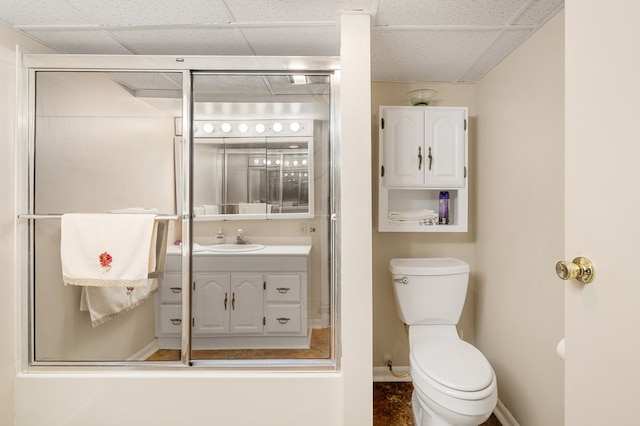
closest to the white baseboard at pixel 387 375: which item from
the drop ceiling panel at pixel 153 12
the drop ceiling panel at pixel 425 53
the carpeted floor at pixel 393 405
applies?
the carpeted floor at pixel 393 405

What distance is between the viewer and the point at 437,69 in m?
2.11

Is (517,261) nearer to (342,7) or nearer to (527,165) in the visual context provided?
(527,165)

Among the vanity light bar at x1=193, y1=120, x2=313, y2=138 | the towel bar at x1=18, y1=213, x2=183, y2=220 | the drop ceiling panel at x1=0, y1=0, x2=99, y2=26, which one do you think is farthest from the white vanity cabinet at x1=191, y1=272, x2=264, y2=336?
the drop ceiling panel at x1=0, y1=0, x2=99, y2=26

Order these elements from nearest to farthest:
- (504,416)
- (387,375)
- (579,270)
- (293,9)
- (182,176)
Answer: (579,270) < (293,9) < (182,176) < (504,416) < (387,375)

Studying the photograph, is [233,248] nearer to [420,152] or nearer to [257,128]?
[257,128]

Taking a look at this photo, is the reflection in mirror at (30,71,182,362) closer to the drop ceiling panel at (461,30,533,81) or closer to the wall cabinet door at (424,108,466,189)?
the wall cabinet door at (424,108,466,189)

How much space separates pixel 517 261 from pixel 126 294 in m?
2.24

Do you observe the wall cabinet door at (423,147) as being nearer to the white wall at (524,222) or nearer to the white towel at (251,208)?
the white wall at (524,222)

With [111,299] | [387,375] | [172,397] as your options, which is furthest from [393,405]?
[111,299]

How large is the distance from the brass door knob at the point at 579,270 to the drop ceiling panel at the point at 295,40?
1455 mm

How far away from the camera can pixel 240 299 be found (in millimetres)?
1805

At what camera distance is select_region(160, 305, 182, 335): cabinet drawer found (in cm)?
178

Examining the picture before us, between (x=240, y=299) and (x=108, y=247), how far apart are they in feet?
2.40

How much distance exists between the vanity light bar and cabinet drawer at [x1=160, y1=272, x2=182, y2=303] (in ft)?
2.61
